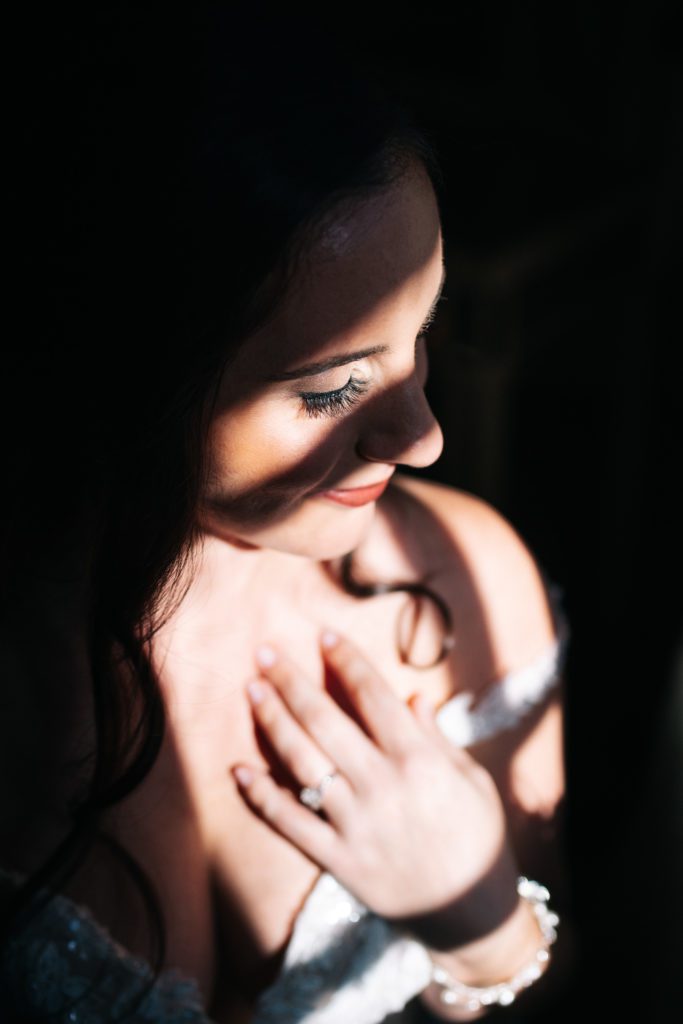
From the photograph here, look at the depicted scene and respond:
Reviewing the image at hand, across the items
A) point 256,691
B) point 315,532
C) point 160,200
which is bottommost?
point 256,691

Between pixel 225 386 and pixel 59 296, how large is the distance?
0.13m

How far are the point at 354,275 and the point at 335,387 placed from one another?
0.09 metres

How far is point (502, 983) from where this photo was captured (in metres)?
1.13

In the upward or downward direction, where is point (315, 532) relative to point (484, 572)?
upward

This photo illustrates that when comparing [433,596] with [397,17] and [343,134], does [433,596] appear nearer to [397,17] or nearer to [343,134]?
[343,134]

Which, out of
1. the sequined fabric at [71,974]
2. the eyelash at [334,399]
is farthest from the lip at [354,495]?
the sequined fabric at [71,974]

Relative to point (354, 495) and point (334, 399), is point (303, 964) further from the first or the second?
point (334, 399)

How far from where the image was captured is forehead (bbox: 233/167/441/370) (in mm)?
637

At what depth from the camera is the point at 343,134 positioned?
0.65m

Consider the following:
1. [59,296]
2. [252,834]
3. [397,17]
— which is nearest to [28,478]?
[59,296]

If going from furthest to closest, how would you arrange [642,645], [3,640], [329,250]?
[642,645], [3,640], [329,250]

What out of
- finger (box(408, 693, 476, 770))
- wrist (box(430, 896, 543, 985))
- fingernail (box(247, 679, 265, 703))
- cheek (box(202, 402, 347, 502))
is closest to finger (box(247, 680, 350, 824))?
fingernail (box(247, 679, 265, 703))

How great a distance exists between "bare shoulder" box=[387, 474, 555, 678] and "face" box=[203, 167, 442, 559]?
340mm

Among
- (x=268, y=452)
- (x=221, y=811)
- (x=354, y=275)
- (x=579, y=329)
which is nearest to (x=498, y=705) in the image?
(x=221, y=811)
